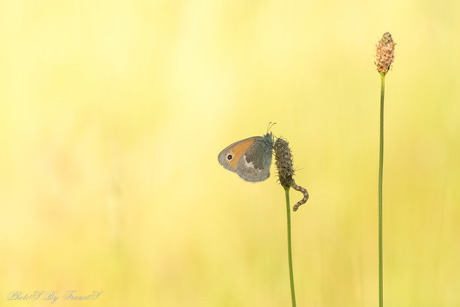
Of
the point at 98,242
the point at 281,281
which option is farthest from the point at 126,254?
the point at 281,281

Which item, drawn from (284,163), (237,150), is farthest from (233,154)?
(284,163)

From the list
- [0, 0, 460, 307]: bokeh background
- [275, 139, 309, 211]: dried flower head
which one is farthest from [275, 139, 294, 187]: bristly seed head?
[0, 0, 460, 307]: bokeh background

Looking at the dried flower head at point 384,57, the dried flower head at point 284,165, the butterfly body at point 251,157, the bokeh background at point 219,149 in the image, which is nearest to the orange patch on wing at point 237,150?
the butterfly body at point 251,157

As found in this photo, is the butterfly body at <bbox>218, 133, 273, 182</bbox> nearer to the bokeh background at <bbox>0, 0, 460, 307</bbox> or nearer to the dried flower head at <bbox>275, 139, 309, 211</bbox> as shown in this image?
the dried flower head at <bbox>275, 139, 309, 211</bbox>

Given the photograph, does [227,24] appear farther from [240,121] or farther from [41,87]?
[41,87]

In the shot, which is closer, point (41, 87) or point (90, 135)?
point (90, 135)

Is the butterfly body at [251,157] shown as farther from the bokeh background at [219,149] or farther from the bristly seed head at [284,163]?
the bokeh background at [219,149]
